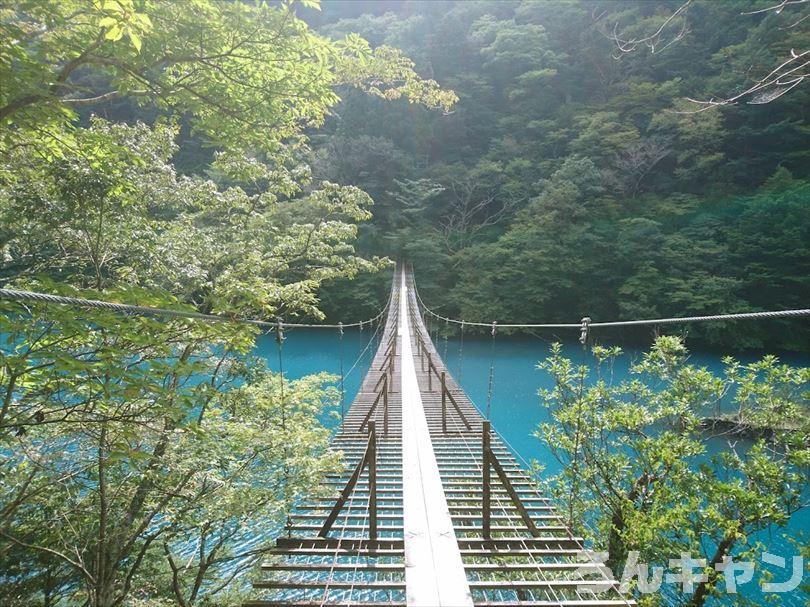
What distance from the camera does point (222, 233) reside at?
3.41 m

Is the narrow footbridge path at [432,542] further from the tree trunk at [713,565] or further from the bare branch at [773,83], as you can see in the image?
the bare branch at [773,83]

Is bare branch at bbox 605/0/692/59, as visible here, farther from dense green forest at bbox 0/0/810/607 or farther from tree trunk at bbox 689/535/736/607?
tree trunk at bbox 689/535/736/607

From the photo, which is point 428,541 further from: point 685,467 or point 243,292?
point 685,467

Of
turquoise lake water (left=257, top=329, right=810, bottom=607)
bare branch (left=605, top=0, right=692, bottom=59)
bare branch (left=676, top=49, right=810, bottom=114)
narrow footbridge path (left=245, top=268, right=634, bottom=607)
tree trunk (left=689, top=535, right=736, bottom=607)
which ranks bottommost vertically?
turquoise lake water (left=257, top=329, right=810, bottom=607)

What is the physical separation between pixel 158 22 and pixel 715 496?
9.73 ft

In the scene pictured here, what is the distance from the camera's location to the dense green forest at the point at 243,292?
1334 millimetres

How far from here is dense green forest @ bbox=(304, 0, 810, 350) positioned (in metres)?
8.82

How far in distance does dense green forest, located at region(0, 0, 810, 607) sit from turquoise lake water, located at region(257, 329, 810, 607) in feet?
1.86

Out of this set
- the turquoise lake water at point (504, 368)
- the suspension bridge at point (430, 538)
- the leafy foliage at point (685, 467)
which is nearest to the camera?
the suspension bridge at point (430, 538)

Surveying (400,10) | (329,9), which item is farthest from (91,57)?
(329,9)

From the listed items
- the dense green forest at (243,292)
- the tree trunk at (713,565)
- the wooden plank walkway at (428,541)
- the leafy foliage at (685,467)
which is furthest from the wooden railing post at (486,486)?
the tree trunk at (713,565)

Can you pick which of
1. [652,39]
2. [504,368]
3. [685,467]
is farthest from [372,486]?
[504,368]

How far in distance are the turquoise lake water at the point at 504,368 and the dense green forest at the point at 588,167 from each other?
0.84 meters

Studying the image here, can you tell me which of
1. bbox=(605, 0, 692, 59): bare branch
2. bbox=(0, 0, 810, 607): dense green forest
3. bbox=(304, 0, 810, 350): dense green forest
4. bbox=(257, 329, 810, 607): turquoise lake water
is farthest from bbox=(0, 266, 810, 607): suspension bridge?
bbox=(304, 0, 810, 350): dense green forest
